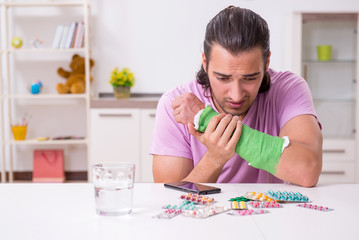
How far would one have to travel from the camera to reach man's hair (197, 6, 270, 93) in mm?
1384

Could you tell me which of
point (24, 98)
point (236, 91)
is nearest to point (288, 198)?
point (236, 91)

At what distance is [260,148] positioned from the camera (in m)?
1.19

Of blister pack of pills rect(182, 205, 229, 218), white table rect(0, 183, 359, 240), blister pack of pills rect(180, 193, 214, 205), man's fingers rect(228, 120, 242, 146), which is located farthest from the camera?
man's fingers rect(228, 120, 242, 146)

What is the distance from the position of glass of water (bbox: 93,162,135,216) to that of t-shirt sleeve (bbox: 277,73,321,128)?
2.39ft

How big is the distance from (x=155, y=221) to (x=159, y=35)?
3347mm

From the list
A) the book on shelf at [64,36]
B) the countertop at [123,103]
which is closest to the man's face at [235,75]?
the countertop at [123,103]

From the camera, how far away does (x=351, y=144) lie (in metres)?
3.66

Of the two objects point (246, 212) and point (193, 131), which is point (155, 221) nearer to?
point (246, 212)

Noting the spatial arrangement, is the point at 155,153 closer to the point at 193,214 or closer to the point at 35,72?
the point at 193,214

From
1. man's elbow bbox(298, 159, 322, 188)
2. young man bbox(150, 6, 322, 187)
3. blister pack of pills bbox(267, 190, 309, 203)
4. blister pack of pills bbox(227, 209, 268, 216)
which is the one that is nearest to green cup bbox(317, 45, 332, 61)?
young man bbox(150, 6, 322, 187)

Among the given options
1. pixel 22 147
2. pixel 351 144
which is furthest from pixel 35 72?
pixel 351 144

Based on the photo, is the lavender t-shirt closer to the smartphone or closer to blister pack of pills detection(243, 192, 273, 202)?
the smartphone

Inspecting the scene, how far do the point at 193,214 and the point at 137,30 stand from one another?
11.0ft

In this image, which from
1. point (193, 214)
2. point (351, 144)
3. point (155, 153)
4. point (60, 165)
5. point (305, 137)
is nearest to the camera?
point (193, 214)
